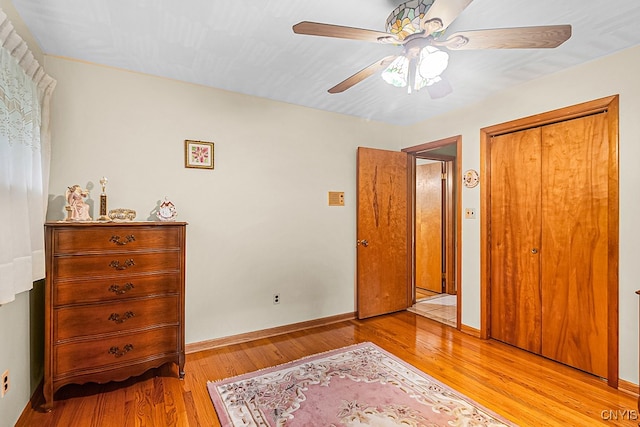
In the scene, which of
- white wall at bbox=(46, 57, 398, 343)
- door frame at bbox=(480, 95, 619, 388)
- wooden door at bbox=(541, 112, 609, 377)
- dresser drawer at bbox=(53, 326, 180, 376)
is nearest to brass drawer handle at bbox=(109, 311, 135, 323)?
dresser drawer at bbox=(53, 326, 180, 376)

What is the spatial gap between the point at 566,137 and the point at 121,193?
368 cm

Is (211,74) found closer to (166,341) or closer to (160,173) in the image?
(160,173)

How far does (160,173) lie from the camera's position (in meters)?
2.68

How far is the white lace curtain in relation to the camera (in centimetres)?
143

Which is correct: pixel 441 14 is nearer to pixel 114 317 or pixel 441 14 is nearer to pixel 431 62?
pixel 431 62

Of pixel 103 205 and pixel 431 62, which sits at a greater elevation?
pixel 431 62

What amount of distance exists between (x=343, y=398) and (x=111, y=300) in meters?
1.70

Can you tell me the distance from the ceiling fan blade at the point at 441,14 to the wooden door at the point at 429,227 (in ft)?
12.6

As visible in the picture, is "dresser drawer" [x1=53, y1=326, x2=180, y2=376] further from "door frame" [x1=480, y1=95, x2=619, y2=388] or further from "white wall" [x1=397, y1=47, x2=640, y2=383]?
"door frame" [x1=480, y1=95, x2=619, y2=388]

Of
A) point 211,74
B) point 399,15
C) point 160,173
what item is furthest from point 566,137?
point 160,173

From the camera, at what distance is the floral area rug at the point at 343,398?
1854mm

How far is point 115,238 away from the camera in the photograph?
2107 millimetres

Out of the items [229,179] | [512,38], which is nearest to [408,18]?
[512,38]

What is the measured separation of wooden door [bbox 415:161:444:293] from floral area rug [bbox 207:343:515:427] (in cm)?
280
